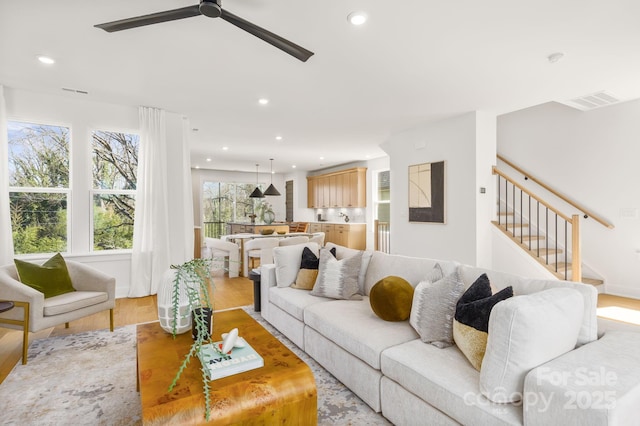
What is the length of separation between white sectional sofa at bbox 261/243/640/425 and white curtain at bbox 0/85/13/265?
3.40 meters

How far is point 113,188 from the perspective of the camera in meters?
4.52

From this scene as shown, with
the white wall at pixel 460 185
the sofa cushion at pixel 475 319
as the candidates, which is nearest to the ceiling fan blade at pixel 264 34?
the sofa cushion at pixel 475 319

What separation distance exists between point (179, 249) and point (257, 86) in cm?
258

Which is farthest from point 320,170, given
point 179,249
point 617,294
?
point 617,294

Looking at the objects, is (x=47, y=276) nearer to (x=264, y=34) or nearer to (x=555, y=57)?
(x=264, y=34)

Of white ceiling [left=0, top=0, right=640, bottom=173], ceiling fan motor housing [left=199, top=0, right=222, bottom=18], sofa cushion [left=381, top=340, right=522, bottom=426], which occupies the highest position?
white ceiling [left=0, top=0, right=640, bottom=173]

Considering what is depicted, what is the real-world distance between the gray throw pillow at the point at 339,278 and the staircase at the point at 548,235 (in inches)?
106

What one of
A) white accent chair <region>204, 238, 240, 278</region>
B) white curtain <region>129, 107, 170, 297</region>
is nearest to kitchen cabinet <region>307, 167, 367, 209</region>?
white accent chair <region>204, 238, 240, 278</region>

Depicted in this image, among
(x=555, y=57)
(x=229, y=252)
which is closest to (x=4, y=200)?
(x=229, y=252)

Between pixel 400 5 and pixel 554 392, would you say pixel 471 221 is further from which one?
pixel 554 392

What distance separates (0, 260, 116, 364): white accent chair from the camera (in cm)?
259

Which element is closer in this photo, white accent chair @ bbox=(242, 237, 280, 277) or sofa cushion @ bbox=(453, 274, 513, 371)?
sofa cushion @ bbox=(453, 274, 513, 371)

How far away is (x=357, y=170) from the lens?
9016 mm

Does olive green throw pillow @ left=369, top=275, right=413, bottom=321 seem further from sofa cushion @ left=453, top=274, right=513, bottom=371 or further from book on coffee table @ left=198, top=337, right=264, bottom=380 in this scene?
book on coffee table @ left=198, top=337, right=264, bottom=380
